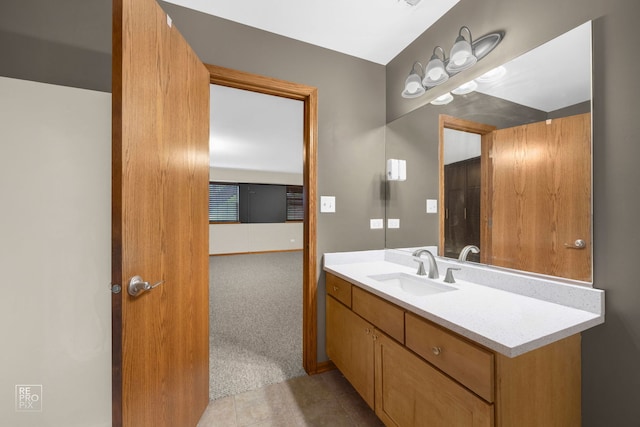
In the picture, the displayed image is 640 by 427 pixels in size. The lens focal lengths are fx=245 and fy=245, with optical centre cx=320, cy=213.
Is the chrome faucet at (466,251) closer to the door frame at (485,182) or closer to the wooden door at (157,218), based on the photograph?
the door frame at (485,182)

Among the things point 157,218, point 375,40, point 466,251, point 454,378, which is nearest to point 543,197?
point 466,251

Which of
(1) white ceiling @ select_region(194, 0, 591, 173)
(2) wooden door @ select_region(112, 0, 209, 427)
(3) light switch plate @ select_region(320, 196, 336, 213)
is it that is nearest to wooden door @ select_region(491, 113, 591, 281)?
(1) white ceiling @ select_region(194, 0, 591, 173)

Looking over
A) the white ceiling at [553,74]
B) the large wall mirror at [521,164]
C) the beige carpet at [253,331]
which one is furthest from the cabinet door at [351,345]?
the white ceiling at [553,74]

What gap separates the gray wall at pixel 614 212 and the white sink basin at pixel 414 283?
0.55m

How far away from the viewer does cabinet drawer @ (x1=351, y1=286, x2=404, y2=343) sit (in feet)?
3.72

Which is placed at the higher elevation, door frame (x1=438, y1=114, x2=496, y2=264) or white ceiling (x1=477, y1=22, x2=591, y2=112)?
white ceiling (x1=477, y1=22, x2=591, y2=112)

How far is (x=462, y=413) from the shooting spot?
847 mm

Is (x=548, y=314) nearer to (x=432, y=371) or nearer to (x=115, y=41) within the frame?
(x=432, y=371)

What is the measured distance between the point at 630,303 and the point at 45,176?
7.86 feet

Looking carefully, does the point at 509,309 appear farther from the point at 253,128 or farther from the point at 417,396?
the point at 253,128

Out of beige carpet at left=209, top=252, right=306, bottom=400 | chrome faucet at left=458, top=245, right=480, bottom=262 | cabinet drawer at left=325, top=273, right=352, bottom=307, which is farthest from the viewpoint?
beige carpet at left=209, top=252, right=306, bottom=400

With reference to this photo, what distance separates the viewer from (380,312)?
125cm

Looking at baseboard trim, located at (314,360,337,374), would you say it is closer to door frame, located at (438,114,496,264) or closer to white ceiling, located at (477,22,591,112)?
door frame, located at (438,114,496,264)

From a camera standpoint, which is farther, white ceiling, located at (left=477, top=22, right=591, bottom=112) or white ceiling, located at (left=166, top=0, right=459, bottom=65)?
white ceiling, located at (left=166, top=0, right=459, bottom=65)
